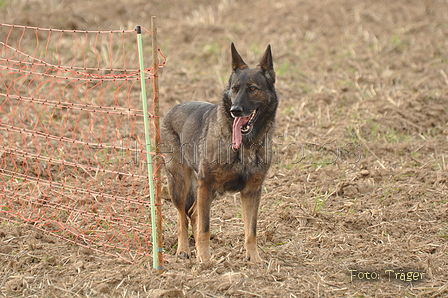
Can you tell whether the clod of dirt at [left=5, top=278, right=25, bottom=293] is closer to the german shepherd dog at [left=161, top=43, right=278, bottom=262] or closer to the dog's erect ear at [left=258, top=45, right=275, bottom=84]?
the german shepherd dog at [left=161, top=43, right=278, bottom=262]

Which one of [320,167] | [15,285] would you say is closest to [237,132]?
[15,285]

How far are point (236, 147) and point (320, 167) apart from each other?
8.28ft

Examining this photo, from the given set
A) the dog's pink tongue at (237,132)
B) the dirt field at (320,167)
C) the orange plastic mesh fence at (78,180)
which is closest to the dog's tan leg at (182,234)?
the dirt field at (320,167)

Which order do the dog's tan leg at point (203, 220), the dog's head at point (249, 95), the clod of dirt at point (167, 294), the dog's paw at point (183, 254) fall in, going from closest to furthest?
1. the clod of dirt at point (167, 294)
2. the dog's head at point (249, 95)
3. the dog's tan leg at point (203, 220)
4. the dog's paw at point (183, 254)

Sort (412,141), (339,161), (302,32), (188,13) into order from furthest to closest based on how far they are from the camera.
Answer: (188,13)
(302,32)
(412,141)
(339,161)

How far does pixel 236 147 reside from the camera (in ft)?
15.4

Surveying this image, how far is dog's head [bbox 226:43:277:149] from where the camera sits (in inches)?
184

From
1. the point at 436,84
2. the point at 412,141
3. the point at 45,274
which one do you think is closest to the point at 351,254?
the point at 45,274

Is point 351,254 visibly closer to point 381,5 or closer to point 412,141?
point 412,141

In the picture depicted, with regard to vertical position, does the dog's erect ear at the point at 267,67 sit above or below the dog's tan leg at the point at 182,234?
above

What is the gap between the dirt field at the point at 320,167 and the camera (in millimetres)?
4352

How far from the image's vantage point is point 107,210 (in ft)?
19.3

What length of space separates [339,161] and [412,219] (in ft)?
5.51

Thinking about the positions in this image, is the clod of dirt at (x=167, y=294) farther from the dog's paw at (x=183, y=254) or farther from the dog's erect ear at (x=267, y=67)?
the dog's erect ear at (x=267, y=67)
